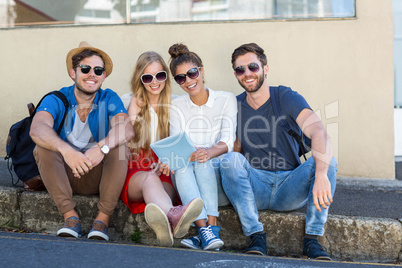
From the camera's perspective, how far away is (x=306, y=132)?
2865mm

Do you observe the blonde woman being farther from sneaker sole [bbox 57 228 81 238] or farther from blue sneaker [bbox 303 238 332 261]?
blue sneaker [bbox 303 238 332 261]

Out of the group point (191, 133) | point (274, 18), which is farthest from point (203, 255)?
point (274, 18)

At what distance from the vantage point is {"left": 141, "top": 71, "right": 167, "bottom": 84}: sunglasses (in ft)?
10.3

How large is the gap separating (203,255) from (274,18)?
2.97 meters

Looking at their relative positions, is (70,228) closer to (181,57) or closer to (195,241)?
(195,241)

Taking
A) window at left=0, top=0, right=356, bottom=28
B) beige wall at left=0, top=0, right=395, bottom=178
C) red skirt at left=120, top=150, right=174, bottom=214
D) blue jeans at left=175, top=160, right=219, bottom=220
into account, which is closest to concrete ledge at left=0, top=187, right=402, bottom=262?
red skirt at left=120, top=150, right=174, bottom=214

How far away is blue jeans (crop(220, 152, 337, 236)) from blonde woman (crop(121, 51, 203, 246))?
470 mm

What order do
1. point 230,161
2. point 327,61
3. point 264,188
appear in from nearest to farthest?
point 230,161 < point 264,188 < point 327,61

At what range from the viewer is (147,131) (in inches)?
126

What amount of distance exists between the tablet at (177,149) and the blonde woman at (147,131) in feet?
0.38

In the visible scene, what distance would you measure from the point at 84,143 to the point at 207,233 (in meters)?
1.23

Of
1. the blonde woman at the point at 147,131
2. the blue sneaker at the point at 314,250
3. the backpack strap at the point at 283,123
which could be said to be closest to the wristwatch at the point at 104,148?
the blonde woman at the point at 147,131

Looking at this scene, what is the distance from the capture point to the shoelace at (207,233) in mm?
2672

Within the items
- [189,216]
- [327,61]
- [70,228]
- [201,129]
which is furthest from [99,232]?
[327,61]
